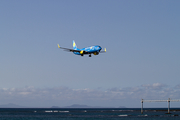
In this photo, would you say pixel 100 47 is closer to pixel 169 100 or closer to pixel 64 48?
pixel 64 48

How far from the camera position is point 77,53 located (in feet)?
281

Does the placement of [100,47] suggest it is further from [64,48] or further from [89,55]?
[64,48]

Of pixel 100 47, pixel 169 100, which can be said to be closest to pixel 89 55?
pixel 100 47

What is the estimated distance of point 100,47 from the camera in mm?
77562

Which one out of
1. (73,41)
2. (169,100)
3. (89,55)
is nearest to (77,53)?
(89,55)

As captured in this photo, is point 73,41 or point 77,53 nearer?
point 77,53

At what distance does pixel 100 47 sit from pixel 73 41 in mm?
32528
